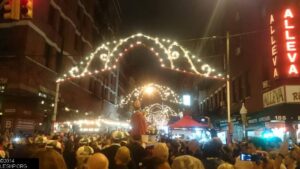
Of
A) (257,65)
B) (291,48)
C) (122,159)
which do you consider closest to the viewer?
(122,159)

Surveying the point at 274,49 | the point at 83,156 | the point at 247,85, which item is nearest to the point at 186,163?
the point at 83,156

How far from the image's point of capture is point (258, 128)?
822 inches

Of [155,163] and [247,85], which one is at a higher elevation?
[247,85]

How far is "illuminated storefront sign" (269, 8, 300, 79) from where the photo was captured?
1641cm

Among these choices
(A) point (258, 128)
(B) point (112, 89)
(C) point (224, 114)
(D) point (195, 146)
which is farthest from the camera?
(B) point (112, 89)

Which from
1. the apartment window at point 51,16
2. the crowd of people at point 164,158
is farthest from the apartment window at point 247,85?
the crowd of people at point 164,158

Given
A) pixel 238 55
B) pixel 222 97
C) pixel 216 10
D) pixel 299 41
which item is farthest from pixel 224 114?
pixel 299 41

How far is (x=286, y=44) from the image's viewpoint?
1652 cm

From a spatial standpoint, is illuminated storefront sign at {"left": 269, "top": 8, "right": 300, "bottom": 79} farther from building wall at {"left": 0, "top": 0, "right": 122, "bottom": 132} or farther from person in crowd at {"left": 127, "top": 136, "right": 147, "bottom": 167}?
building wall at {"left": 0, "top": 0, "right": 122, "bottom": 132}

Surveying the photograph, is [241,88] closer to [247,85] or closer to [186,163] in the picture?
[247,85]

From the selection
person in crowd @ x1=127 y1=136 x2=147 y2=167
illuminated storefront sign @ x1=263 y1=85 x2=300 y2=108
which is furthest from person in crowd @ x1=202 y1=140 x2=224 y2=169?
illuminated storefront sign @ x1=263 y1=85 x2=300 y2=108

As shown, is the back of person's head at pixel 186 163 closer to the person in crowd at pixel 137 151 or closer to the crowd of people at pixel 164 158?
the crowd of people at pixel 164 158

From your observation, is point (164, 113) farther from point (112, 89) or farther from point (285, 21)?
point (285, 21)

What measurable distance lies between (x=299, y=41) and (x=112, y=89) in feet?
138
